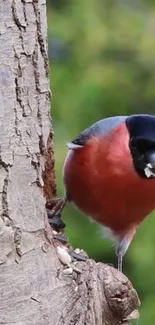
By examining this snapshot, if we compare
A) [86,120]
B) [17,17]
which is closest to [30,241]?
[17,17]

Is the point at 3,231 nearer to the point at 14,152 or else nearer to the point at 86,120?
the point at 14,152

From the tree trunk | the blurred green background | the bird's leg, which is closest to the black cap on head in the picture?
the bird's leg

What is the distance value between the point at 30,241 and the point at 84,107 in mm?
2317

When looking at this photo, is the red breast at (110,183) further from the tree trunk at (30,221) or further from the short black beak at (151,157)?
the tree trunk at (30,221)

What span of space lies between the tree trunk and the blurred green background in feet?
6.47

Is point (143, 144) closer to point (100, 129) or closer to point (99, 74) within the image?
point (100, 129)

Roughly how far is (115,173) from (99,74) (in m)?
1.81

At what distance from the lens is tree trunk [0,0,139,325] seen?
1973 mm

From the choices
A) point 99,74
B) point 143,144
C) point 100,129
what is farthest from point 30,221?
point 99,74

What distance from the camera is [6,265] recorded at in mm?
1961

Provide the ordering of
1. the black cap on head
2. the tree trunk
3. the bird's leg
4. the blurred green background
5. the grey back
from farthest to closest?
the blurred green background, the bird's leg, the grey back, the black cap on head, the tree trunk

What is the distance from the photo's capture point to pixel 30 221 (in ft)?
6.65

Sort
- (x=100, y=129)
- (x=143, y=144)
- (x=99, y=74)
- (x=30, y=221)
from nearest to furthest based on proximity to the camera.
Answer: (x=30, y=221) < (x=143, y=144) < (x=100, y=129) < (x=99, y=74)

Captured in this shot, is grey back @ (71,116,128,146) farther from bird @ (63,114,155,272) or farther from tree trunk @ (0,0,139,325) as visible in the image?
tree trunk @ (0,0,139,325)
